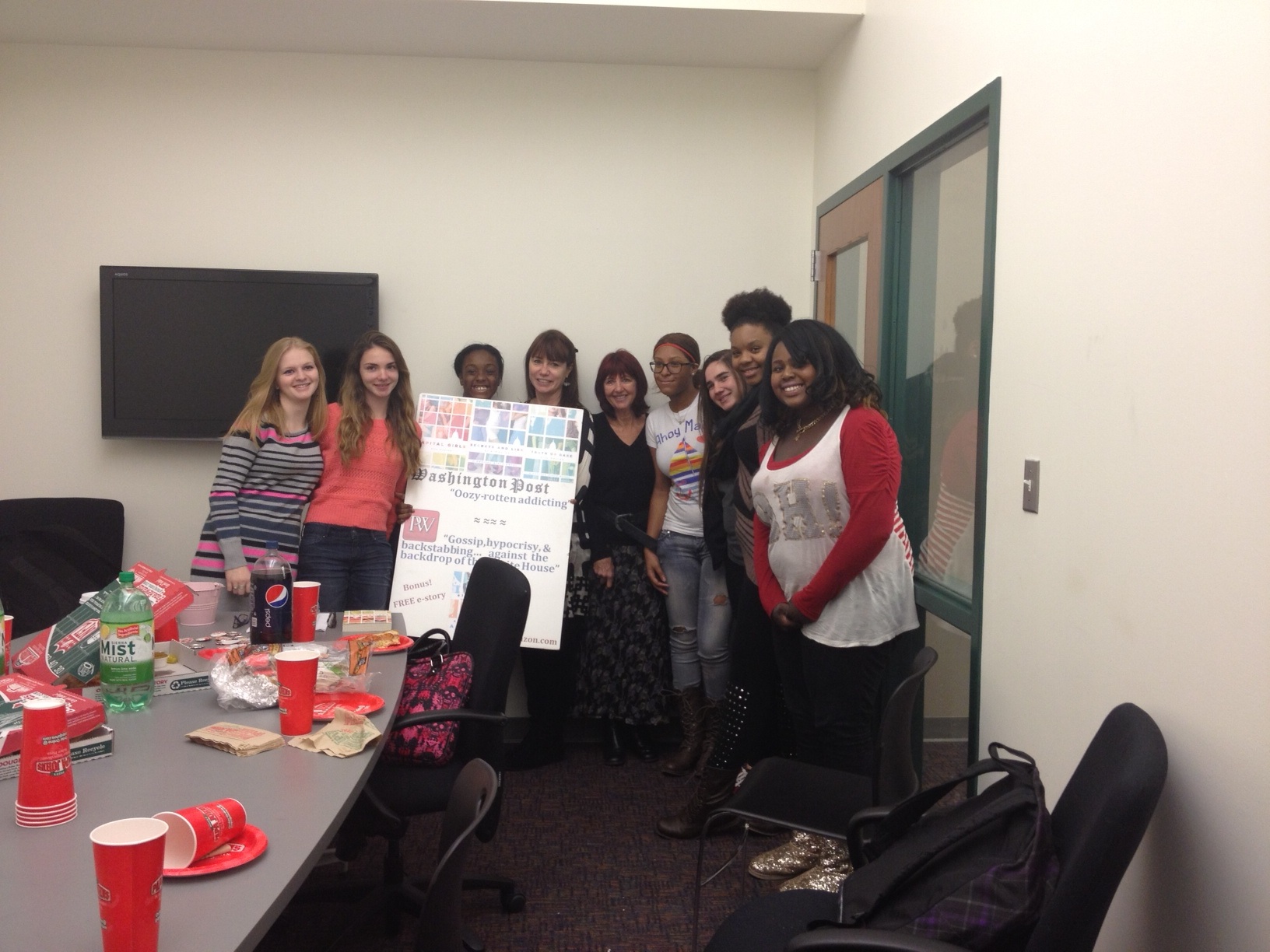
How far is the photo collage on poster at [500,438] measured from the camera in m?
3.43

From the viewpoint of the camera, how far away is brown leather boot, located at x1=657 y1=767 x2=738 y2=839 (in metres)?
3.04

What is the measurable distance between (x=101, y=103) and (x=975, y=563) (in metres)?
3.69

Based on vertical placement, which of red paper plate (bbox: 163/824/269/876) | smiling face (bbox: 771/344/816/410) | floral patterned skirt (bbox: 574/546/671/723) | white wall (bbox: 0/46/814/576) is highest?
white wall (bbox: 0/46/814/576)

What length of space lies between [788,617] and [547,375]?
1.60 metres

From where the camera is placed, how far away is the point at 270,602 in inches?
88.8

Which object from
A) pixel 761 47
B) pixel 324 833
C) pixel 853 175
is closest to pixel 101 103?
pixel 761 47

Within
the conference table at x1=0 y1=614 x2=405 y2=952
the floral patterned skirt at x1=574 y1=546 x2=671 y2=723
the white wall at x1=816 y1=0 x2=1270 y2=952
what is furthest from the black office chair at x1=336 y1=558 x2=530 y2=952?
the floral patterned skirt at x1=574 y1=546 x2=671 y2=723

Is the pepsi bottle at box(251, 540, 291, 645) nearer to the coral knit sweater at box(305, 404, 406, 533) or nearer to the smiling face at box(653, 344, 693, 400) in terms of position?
the coral knit sweater at box(305, 404, 406, 533)

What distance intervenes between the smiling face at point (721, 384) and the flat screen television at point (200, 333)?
4.71ft

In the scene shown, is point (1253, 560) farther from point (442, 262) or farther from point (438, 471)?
point (442, 262)

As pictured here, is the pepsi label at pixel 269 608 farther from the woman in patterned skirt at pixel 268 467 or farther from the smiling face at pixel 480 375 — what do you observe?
the smiling face at pixel 480 375

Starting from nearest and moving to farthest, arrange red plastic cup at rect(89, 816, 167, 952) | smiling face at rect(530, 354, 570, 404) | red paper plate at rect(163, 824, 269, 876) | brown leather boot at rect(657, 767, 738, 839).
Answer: red plastic cup at rect(89, 816, 167, 952)
red paper plate at rect(163, 824, 269, 876)
brown leather boot at rect(657, 767, 738, 839)
smiling face at rect(530, 354, 570, 404)

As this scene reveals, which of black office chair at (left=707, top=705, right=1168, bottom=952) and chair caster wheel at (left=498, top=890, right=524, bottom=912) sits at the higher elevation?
black office chair at (left=707, top=705, right=1168, bottom=952)

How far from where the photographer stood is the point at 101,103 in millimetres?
3799
